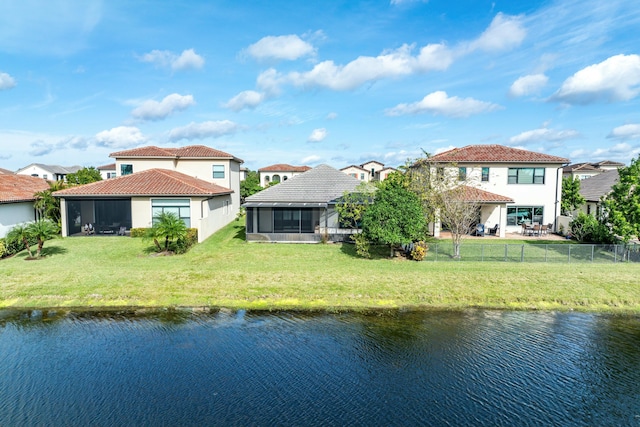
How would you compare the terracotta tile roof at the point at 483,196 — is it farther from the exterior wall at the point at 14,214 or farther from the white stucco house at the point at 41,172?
the white stucco house at the point at 41,172

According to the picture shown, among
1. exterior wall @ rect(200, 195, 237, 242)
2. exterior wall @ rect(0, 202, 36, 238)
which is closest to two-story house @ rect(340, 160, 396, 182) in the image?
exterior wall @ rect(200, 195, 237, 242)

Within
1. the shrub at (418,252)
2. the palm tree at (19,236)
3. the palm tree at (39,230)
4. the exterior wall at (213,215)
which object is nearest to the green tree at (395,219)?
the shrub at (418,252)

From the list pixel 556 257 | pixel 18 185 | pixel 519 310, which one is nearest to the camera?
pixel 519 310

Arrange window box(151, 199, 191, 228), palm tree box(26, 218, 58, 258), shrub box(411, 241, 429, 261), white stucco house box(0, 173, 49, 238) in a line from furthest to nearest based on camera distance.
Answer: window box(151, 199, 191, 228) → white stucco house box(0, 173, 49, 238) → shrub box(411, 241, 429, 261) → palm tree box(26, 218, 58, 258)

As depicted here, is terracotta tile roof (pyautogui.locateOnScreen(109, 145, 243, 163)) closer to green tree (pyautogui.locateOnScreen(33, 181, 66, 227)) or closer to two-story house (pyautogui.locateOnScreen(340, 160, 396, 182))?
green tree (pyautogui.locateOnScreen(33, 181, 66, 227))

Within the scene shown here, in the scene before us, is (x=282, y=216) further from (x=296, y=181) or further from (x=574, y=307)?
(x=574, y=307)

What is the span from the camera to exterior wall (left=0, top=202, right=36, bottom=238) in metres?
25.2

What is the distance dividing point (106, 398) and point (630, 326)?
17382 millimetres

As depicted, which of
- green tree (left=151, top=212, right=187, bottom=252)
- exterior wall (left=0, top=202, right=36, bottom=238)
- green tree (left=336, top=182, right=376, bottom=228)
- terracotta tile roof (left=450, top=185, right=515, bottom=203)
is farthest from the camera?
terracotta tile roof (left=450, top=185, right=515, bottom=203)

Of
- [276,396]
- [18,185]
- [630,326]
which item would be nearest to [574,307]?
[630,326]

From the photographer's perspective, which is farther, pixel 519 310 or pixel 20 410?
pixel 519 310

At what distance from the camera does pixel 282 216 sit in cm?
3412

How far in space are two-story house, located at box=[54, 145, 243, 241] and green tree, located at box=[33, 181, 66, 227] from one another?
0.79m

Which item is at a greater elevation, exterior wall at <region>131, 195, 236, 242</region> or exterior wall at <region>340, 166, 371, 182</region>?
exterior wall at <region>340, 166, 371, 182</region>
